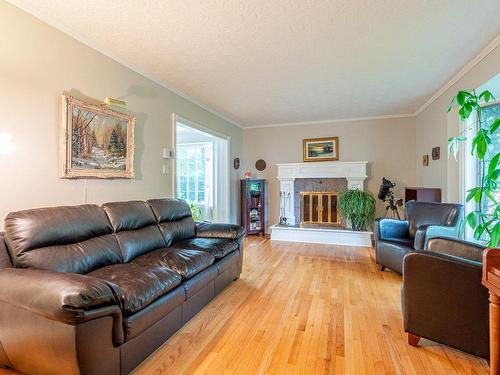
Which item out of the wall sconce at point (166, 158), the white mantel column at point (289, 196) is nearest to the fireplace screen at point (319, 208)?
the white mantel column at point (289, 196)

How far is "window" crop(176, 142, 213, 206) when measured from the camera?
5.75m

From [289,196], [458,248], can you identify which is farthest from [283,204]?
[458,248]

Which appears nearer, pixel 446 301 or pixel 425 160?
pixel 446 301

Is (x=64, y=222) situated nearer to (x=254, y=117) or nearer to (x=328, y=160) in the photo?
(x=254, y=117)

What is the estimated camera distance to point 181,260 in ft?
7.14

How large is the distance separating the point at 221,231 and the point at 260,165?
3137mm

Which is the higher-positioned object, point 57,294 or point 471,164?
point 471,164

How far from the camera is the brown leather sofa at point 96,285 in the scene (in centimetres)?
126

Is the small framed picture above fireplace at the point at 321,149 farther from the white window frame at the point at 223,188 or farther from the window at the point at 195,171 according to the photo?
the window at the point at 195,171

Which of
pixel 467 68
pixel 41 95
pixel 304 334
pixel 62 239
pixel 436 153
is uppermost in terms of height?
pixel 467 68

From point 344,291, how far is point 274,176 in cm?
346

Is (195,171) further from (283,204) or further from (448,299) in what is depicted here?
(448,299)

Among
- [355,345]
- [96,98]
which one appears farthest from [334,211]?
[96,98]

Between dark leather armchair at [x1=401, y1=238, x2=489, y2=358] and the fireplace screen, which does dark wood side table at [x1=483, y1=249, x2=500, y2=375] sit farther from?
the fireplace screen
